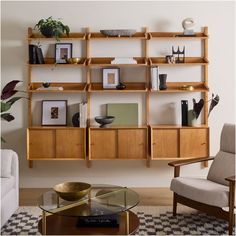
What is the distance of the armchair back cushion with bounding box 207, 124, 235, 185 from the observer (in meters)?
3.97

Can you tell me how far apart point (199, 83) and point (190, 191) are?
69.3 inches

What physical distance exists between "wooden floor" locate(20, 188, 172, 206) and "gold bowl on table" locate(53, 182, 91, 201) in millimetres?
1308

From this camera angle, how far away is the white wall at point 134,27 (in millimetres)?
5039

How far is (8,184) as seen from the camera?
3791mm

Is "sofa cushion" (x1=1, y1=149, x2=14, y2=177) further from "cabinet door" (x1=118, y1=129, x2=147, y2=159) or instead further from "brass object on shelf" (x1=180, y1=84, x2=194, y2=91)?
"brass object on shelf" (x1=180, y1=84, x2=194, y2=91)

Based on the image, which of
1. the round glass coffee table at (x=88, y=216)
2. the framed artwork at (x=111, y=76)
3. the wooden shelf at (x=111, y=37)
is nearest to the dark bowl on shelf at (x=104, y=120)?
the framed artwork at (x=111, y=76)

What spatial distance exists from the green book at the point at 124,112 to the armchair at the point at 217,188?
1.18m

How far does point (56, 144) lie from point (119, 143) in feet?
2.40

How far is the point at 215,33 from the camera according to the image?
505cm

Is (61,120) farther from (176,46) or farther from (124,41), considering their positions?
(176,46)

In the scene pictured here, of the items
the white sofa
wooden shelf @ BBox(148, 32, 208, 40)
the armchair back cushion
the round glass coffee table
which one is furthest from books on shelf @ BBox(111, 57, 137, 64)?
the round glass coffee table

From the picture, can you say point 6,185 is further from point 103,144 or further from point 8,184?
point 103,144

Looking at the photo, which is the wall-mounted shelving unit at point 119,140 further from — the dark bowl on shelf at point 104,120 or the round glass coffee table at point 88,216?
the round glass coffee table at point 88,216

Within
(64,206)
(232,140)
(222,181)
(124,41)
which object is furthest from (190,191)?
(124,41)
